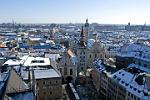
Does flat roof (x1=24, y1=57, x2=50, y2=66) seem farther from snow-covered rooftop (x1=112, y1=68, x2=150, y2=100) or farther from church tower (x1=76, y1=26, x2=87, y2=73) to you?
church tower (x1=76, y1=26, x2=87, y2=73)

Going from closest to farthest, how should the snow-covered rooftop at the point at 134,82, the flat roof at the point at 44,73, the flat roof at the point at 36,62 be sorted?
the snow-covered rooftop at the point at 134,82
the flat roof at the point at 44,73
the flat roof at the point at 36,62

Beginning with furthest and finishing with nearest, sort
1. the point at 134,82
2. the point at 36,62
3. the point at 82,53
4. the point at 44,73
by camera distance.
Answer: the point at 82,53 < the point at 36,62 < the point at 44,73 < the point at 134,82

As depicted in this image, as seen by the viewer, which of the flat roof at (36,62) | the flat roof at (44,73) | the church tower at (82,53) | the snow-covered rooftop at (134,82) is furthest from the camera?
the church tower at (82,53)

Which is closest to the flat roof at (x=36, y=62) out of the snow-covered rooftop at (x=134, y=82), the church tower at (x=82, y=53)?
the snow-covered rooftop at (x=134, y=82)

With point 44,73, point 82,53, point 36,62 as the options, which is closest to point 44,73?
point 44,73

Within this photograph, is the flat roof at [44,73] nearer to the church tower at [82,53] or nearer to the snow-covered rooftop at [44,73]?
the snow-covered rooftop at [44,73]

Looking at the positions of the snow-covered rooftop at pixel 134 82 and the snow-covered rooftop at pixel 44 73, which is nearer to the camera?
the snow-covered rooftop at pixel 134 82

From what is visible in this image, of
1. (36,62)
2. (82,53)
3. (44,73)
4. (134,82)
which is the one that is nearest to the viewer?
(134,82)

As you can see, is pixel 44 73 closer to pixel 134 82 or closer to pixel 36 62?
pixel 36 62

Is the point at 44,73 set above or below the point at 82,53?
below

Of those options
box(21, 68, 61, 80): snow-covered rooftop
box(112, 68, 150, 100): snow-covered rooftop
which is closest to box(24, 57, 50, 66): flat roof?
box(21, 68, 61, 80): snow-covered rooftop

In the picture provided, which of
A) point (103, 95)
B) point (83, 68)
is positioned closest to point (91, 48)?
point (83, 68)
